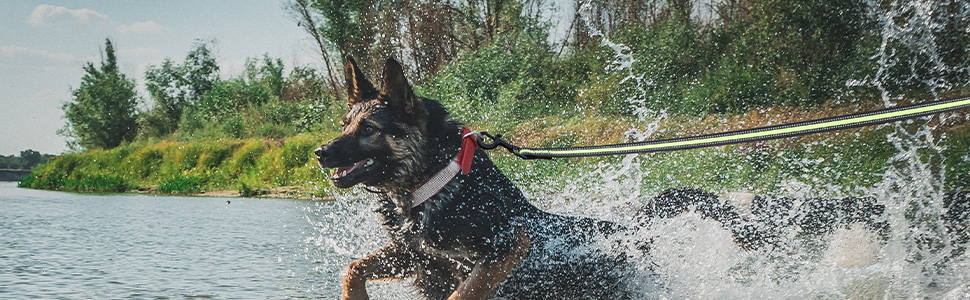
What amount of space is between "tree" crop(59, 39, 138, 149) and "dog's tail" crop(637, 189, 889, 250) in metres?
27.6

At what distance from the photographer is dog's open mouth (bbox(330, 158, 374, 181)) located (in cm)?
333

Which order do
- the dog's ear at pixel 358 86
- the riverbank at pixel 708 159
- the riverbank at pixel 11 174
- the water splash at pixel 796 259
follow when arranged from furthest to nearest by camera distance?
1. the riverbank at pixel 11 174
2. the riverbank at pixel 708 159
3. the water splash at pixel 796 259
4. the dog's ear at pixel 358 86

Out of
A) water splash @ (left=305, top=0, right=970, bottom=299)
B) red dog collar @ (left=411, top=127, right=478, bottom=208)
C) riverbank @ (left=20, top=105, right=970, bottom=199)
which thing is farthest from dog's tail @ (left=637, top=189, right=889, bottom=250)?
riverbank @ (left=20, top=105, right=970, bottom=199)

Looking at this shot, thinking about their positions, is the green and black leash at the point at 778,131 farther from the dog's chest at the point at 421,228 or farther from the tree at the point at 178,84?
the tree at the point at 178,84

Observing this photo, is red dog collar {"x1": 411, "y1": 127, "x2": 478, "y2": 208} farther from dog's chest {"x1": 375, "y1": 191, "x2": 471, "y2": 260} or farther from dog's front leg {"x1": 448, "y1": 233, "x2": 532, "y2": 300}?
dog's front leg {"x1": 448, "y1": 233, "x2": 532, "y2": 300}

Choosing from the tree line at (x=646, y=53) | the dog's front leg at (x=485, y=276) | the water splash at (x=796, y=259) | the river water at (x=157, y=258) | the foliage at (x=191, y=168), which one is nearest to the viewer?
the dog's front leg at (x=485, y=276)

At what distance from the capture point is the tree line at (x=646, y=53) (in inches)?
495

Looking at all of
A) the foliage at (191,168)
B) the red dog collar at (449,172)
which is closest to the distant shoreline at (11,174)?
the foliage at (191,168)

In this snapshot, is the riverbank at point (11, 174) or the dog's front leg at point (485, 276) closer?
the dog's front leg at point (485, 276)

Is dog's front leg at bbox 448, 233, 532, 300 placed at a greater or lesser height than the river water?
greater

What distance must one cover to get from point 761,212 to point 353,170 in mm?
2436

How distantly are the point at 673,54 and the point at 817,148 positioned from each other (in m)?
4.99

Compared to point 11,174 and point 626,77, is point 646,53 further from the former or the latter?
point 11,174

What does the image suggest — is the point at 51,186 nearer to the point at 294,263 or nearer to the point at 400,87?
the point at 294,263
